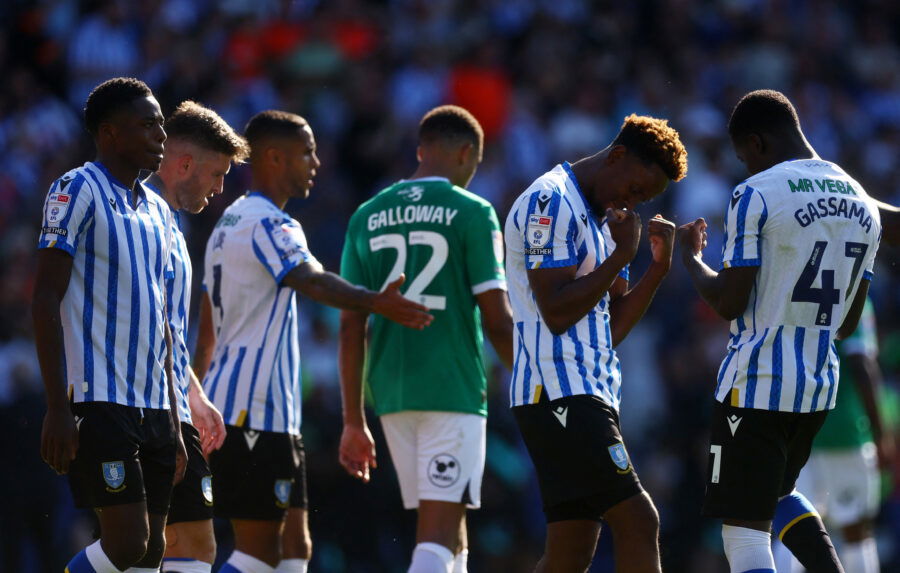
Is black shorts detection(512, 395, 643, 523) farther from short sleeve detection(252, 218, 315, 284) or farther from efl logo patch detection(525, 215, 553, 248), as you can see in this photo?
short sleeve detection(252, 218, 315, 284)

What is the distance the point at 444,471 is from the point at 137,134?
2382mm

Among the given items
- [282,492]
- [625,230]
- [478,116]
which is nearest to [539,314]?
[625,230]

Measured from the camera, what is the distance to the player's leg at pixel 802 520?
19.4 feet

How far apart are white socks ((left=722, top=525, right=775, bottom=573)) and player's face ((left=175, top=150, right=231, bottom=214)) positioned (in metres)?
3.05

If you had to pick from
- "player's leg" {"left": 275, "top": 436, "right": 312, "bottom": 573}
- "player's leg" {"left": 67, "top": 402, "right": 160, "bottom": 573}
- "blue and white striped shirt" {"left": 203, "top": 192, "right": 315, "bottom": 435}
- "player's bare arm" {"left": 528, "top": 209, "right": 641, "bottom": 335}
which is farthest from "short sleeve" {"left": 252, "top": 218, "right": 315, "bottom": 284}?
"player's leg" {"left": 67, "top": 402, "right": 160, "bottom": 573}

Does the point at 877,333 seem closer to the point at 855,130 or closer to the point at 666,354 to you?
the point at 666,354

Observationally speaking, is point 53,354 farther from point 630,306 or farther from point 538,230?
point 630,306

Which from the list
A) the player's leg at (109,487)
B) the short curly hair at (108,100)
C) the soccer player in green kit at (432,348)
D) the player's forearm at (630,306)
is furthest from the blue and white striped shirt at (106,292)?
the player's forearm at (630,306)

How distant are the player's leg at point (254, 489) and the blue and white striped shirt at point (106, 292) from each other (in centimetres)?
121

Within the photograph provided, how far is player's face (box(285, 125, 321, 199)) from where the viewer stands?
718cm

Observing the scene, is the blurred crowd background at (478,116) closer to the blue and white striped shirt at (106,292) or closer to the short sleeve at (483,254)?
the short sleeve at (483,254)

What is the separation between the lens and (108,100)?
18.1 ft

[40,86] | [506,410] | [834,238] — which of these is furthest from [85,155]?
[834,238]

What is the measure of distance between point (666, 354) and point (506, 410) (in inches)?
80.7
